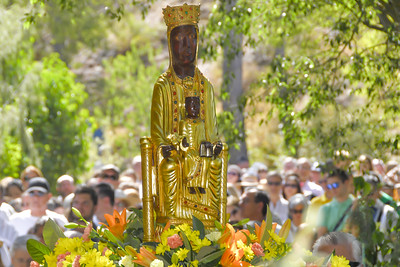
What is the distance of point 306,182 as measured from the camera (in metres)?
12.6

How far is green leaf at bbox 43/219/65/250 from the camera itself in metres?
5.27

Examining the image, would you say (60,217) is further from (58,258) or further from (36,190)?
(58,258)

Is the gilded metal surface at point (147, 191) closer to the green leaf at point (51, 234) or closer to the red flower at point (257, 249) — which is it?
the green leaf at point (51, 234)

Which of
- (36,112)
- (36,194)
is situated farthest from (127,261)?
(36,112)

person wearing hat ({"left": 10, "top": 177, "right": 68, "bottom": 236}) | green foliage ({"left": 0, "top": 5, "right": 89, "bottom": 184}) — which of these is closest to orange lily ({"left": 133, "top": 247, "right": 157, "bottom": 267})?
person wearing hat ({"left": 10, "top": 177, "right": 68, "bottom": 236})

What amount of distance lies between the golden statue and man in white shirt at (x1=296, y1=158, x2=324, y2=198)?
570 cm

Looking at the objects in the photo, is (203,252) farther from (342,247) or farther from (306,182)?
(306,182)

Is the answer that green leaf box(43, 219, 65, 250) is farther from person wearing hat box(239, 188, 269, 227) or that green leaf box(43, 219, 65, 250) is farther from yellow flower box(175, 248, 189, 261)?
person wearing hat box(239, 188, 269, 227)

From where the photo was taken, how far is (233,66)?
19.9m

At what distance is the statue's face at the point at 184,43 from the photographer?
5664 mm

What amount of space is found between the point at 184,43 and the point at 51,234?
1.76 meters

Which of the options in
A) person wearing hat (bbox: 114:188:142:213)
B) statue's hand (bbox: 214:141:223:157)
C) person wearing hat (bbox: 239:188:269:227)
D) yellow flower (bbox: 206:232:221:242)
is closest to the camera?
yellow flower (bbox: 206:232:221:242)

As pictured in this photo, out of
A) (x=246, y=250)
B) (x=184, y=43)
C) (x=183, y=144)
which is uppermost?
(x=184, y=43)

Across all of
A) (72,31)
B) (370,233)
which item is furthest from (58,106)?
(72,31)
